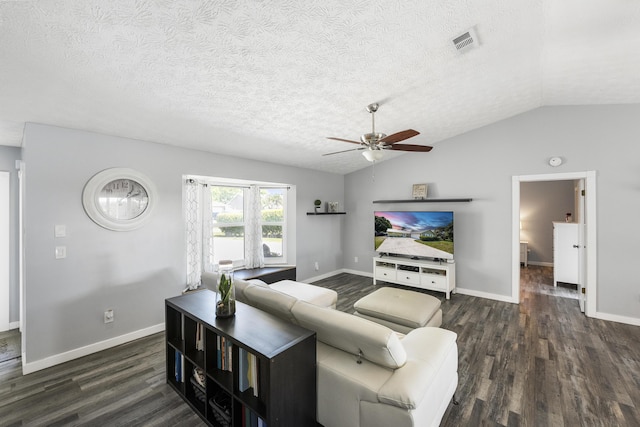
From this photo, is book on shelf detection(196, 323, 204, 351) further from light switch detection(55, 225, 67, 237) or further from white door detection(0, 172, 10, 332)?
white door detection(0, 172, 10, 332)

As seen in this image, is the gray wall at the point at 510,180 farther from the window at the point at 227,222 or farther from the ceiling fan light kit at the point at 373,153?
the window at the point at 227,222

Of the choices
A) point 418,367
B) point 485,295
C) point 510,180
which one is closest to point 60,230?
point 418,367

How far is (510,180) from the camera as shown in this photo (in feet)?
14.0

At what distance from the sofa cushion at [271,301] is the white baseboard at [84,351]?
5.89 feet

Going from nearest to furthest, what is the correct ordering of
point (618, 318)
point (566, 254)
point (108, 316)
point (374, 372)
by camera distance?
1. point (374, 372)
2. point (108, 316)
3. point (618, 318)
4. point (566, 254)

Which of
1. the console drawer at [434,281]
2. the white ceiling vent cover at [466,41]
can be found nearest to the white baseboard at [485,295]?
the console drawer at [434,281]

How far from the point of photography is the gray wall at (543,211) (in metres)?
6.57

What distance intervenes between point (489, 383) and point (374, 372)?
56.0 inches

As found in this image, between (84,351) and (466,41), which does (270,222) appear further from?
(466,41)

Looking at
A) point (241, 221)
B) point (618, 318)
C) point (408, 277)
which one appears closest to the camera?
point (618, 318)

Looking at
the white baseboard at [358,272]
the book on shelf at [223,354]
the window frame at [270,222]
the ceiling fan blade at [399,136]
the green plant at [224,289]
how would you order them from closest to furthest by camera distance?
the book on shelf at [223,354], the green plant at [224,289], the ceiling fan blade at [399,136], the window frame at [270,222], the white baseboard at [358,272]

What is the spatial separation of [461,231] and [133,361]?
4959mm

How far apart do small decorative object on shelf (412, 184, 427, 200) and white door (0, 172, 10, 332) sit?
232 inches

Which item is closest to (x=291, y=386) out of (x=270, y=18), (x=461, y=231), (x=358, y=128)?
(x=270, y=18)
